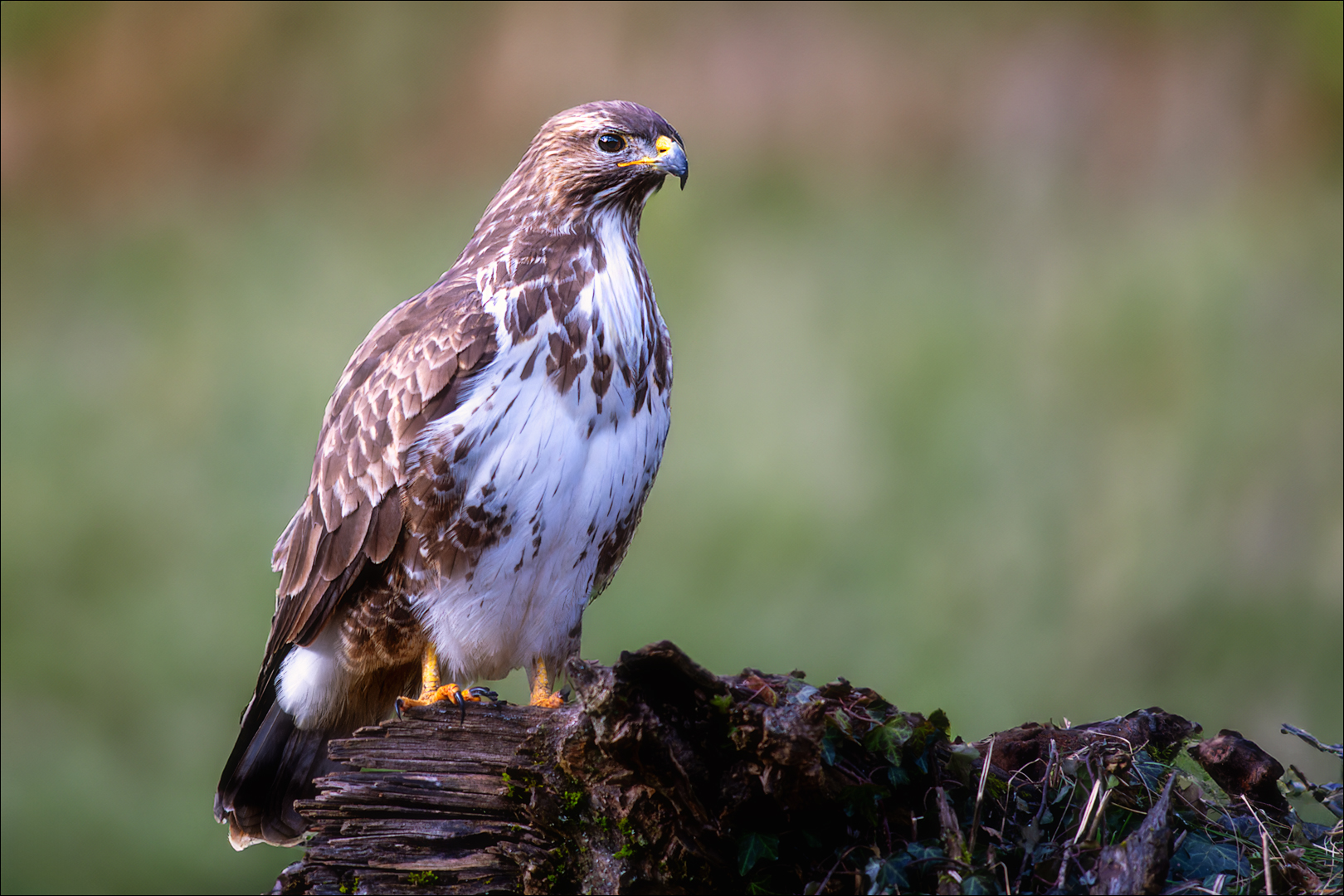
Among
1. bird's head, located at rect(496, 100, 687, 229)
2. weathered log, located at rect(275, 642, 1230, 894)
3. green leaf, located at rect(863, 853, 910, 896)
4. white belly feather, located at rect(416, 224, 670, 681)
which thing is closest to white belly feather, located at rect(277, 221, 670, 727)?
white belly feather, located at rect(416, 224, 670, 681)

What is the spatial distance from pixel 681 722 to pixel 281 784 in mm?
1434

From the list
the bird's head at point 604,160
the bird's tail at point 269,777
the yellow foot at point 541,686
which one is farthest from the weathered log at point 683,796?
the bird's head at point 604,160

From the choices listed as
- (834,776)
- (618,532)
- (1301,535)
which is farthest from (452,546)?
(1301,535)

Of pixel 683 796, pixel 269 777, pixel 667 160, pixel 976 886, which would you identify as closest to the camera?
pixel 976 886

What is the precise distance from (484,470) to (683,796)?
890 mm

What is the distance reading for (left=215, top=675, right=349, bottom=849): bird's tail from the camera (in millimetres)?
2803

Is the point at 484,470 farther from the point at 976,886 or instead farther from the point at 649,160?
the point at 976,886

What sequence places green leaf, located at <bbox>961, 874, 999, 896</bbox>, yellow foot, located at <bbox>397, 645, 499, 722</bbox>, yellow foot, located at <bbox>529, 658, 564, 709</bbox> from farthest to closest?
yellow foot, located at <bbox>529, 658, 564, 709</bbox>, yellow foot, located at <bbox>397, 645, 499, 722</bbox>, green leaf, located at <bbox>961, 874, 999, 896</bbox>

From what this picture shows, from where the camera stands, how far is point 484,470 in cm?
245

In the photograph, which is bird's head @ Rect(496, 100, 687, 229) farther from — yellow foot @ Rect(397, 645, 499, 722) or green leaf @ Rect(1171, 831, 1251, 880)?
green leaf @ Rect(1171, 831, 1251, 880)

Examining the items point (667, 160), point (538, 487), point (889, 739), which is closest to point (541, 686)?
point (538, 487)

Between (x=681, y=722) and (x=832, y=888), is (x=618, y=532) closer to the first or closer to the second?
(x=681, y=722)

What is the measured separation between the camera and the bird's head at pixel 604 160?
2.69 metres

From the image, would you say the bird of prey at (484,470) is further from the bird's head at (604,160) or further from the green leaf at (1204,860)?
the green leaf at (1204,860)
